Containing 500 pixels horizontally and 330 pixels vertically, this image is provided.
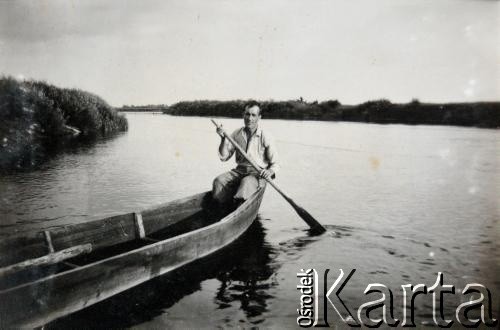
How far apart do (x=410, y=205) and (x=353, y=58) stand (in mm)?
3054

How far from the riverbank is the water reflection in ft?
42.3

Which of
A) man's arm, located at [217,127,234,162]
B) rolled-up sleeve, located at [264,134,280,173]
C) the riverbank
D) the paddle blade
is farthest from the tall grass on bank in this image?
the riverbank

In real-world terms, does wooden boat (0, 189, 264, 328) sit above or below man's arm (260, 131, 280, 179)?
below

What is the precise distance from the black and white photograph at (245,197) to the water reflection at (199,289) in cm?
2

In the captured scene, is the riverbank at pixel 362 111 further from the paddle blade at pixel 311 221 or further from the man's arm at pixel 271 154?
the man's arm at pixel 271 154

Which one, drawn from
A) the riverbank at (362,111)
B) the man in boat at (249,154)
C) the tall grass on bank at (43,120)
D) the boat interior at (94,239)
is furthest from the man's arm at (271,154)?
the riverbank at (362,111)

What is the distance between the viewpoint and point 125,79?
7.34 m

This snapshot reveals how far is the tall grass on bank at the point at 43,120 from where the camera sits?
8.88 metres

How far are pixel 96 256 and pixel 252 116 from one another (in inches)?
112

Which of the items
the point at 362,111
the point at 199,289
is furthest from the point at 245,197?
the point at 362,111

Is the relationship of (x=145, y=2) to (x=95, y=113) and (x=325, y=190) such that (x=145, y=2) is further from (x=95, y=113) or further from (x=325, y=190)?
(x=95, y=113)

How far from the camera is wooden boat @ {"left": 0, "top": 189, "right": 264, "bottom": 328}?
319cm

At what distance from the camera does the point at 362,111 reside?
22.3m

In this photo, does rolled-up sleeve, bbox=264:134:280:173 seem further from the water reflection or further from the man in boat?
the water reflection
